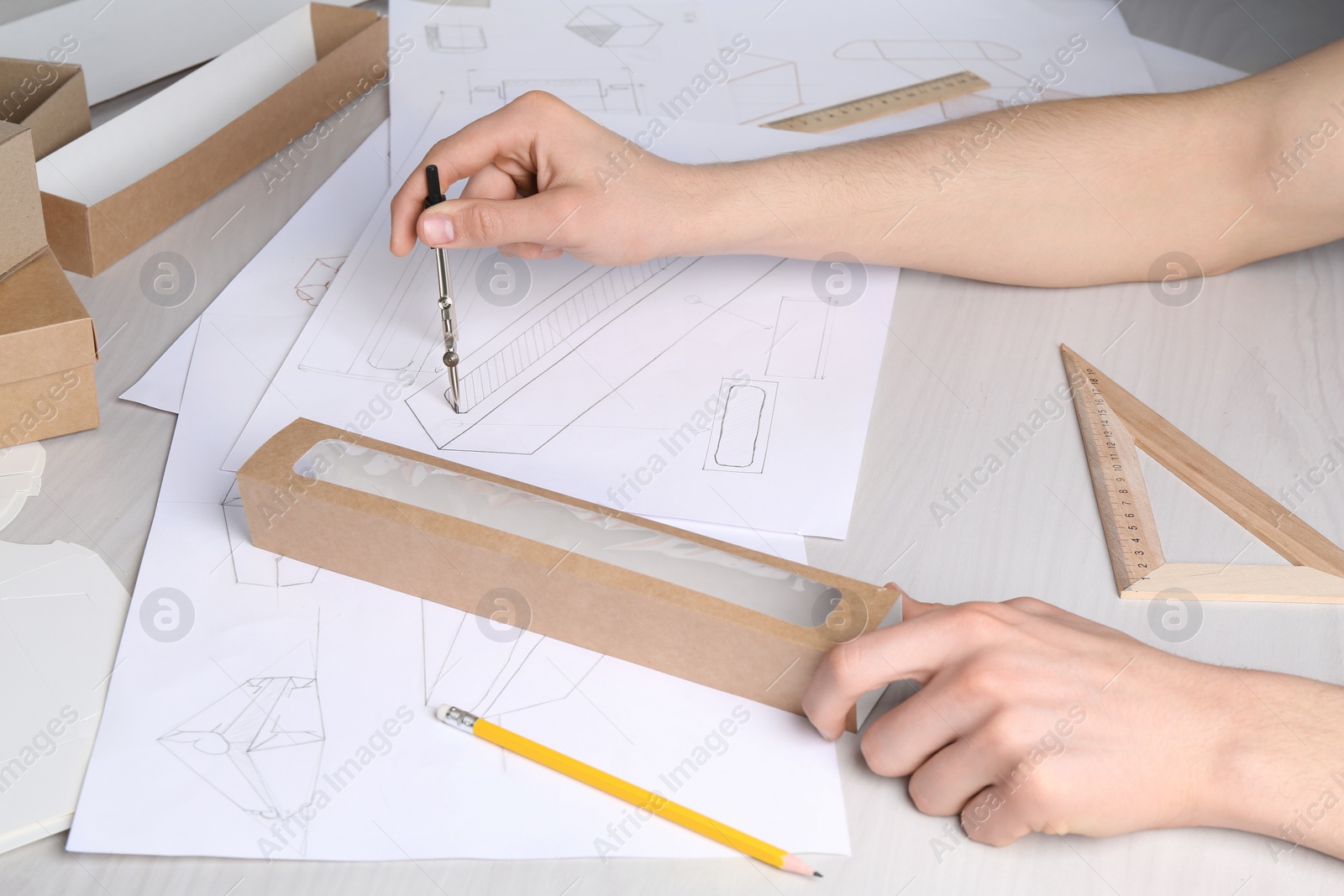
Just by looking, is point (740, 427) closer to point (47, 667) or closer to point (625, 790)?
point (625, 790)

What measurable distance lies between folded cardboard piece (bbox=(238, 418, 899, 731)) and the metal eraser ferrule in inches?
3.7

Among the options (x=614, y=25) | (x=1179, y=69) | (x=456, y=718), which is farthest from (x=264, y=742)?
(x=1179, y=69)

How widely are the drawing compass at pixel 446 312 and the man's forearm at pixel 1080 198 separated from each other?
33 cm

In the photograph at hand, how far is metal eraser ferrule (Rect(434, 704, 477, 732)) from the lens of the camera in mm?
741

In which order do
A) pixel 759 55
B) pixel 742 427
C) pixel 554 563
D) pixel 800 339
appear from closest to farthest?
pixel 554 563 < pixel 742 427 < pixel 800 339 < pixel 759 55

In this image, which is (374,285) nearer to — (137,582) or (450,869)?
(137,582)

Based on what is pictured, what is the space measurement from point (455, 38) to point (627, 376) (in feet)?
2.55

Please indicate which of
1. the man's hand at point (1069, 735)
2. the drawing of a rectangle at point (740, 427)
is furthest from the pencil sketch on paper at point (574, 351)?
the man's hand at point (1069, 735)

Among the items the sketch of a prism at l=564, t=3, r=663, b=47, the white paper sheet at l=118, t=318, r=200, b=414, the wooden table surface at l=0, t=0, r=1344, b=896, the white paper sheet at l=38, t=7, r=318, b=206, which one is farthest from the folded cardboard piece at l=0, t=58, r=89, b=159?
the sketch of a prism at l=564, t=3, r=663, b=47

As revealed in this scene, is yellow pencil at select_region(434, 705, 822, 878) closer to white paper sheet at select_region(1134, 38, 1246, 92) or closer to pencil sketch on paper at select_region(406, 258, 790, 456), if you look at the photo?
pencil sketch on paper at select_region(406, 258, 790, 456)

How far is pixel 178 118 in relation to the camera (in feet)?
4.21

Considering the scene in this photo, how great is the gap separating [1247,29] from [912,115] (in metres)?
0.79

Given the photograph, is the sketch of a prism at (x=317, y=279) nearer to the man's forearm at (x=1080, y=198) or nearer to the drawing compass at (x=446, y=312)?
the drawing compass at (x=446, y=312)

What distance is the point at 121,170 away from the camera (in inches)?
48.2
